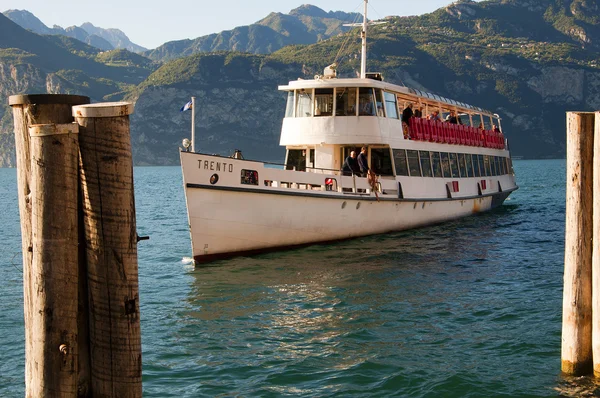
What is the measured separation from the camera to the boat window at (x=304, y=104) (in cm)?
2327

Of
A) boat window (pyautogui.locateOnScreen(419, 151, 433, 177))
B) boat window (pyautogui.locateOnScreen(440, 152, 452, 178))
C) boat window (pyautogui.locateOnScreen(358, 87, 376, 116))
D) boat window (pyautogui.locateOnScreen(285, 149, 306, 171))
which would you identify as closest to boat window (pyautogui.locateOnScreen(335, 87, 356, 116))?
boat window (pyautogui.locateOnScreen(358, 87, 376, 116))

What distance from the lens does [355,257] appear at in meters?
19.2

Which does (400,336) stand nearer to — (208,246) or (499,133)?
(208,246)

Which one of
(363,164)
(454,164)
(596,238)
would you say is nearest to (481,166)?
(454,164)

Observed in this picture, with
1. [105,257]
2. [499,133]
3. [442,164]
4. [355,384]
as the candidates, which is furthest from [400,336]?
[499,133]

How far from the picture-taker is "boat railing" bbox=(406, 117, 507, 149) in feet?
83.2

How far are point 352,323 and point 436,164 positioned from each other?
1478 centimetres

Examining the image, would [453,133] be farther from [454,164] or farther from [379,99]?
[379,99]

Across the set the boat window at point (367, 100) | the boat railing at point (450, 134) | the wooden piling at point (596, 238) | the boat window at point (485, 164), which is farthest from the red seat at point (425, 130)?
the wooden piling at point (596, 238)

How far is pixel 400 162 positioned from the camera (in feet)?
78.7

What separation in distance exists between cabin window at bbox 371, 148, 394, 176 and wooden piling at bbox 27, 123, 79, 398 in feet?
60.8

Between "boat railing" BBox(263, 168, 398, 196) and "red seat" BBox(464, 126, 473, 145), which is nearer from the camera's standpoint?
"boat railing" BBox(263, 168, 398, 196)

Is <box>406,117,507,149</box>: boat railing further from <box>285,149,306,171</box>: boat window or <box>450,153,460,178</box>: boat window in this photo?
<box>285,149,306,171</box>: boat window

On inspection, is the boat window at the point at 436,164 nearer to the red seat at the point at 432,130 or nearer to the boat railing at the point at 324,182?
the red seat at the point at 432,130
